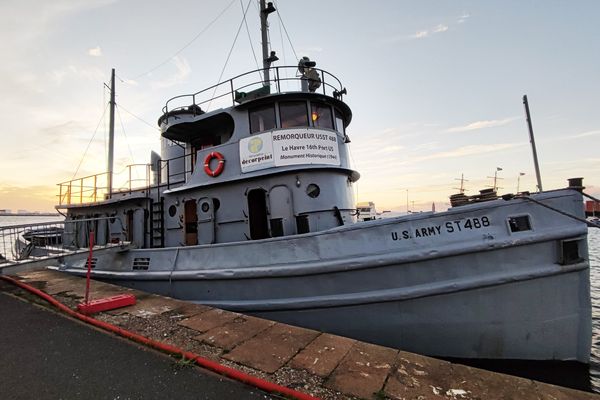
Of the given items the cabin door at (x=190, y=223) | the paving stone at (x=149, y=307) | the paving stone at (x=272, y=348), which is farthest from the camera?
the cabin door at (x=190, y=223)

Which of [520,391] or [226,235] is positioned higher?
[226,235]

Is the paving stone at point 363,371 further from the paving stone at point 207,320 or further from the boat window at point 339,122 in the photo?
the boat window at point 339,122

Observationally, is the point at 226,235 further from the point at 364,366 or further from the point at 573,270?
the point at 573,270

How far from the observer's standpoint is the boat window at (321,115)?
727cm

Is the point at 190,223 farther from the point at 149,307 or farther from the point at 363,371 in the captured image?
the point at 363,371

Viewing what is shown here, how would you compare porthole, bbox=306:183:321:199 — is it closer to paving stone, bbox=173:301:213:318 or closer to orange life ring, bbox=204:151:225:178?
orange life ring, bbox=204:151:225:178

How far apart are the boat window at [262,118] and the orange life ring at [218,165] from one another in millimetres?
1012

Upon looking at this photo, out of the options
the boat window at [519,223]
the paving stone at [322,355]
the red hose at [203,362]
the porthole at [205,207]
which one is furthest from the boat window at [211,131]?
the boat window at [519,223]

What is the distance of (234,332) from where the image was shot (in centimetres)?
409

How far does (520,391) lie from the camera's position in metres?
2.77

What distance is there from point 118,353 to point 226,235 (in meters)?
3.97

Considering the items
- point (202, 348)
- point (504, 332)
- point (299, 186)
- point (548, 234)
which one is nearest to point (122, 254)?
point (299, 186)

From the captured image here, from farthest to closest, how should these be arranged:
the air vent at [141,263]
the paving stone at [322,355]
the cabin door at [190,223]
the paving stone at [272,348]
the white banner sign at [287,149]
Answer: the cabin door at [190,223], the air vent at [141,263], the white banner sign at [287,149], the paving stone at [272,348], the paving stone at [322,355]

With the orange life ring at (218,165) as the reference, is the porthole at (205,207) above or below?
below
